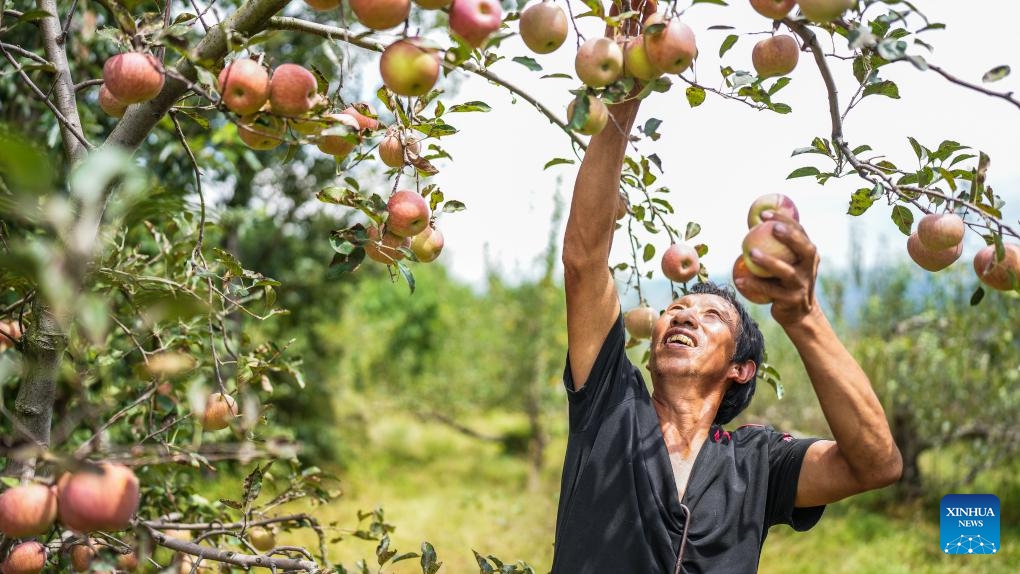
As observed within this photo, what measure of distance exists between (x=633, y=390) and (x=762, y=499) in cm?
30

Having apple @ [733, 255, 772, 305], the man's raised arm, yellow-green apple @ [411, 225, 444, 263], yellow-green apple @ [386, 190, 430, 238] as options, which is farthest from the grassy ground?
apple @ [733, 255, 772, 305]

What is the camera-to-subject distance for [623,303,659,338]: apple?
1659 mm

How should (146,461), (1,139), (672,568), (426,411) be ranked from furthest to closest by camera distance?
(426,411) < (672,568) < (146,461) < (1,139)

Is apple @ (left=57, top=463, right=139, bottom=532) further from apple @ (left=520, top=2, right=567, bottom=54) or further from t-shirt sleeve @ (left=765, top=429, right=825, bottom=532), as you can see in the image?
t-shirt sleeve @ (left=765, top=429, right=825, bottom=532)

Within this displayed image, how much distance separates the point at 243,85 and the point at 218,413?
65 centimetres

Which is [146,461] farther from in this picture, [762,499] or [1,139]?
[762,499]

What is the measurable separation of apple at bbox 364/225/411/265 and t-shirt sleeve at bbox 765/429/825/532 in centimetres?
78

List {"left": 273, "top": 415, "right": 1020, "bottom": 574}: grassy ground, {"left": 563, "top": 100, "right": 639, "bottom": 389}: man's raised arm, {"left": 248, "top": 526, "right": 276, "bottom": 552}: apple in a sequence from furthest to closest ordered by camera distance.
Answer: {"left": 273, "top": 415, "right": 1020, "bottom": 574}: grassy ground → {"left": 248, "top": 526, "right": 276, "bottom": 552}: apple → {"left": 563, "top": 100, "right": 639, "bottom": 389}: man's raised arm

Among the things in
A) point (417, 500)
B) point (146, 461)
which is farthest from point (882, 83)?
point (417, 500)

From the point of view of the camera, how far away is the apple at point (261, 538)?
1798 mm

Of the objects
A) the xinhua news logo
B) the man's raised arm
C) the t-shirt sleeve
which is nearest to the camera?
the man's raised arm

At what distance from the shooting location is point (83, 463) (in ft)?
2.33

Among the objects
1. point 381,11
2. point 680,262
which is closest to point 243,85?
point 381,11

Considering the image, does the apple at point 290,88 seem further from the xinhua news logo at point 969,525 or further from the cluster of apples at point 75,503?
the xinhua news logo at point 969,525
